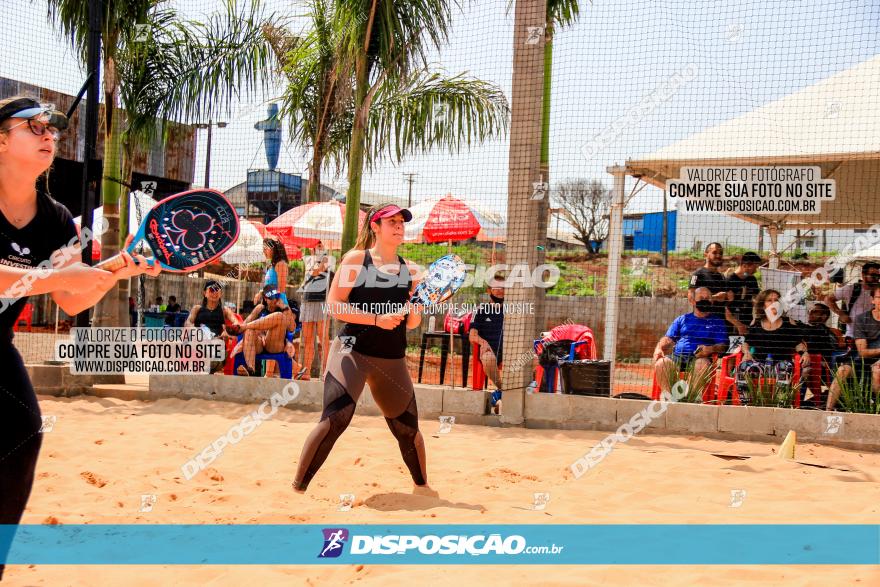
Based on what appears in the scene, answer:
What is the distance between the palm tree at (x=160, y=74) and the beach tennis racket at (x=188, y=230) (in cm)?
633

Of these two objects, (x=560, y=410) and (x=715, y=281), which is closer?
(x=560, y=410)

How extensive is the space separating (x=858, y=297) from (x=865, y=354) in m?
0.93

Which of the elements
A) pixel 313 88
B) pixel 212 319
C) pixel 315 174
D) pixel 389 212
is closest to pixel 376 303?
pixel 389 212

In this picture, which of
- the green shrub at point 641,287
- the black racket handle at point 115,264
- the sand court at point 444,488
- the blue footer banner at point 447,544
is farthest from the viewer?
the green shrub at point 641,287

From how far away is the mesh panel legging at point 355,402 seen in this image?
4266 mm

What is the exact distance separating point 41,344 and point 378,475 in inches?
264

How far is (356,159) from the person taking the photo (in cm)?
899

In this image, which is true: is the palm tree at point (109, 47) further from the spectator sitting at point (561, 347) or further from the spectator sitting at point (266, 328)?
the spectator sitting at point (561, 347)

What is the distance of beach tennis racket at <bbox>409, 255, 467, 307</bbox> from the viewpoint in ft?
23.7

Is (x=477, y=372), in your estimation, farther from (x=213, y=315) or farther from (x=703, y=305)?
(x=213, y=315)

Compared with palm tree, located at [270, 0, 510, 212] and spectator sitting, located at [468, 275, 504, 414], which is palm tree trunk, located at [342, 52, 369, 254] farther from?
spectator sitting, located at [468, 275, 504, 414]

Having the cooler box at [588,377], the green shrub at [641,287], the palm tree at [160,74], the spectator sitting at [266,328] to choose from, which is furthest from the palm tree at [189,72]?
the green shrub at [641,287]

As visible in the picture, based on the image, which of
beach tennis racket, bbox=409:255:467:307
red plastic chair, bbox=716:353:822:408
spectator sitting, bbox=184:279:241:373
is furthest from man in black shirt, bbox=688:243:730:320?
spectator sitting, bbox=184:279:241:373

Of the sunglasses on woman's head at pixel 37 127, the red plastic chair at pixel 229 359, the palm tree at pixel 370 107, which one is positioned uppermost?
the palm tree at pixel 370 107
